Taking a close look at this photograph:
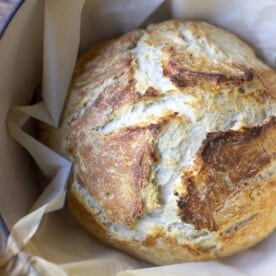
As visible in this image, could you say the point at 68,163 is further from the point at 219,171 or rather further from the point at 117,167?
the point at 219,171

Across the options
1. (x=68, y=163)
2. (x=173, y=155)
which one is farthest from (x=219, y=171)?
(x=68, y=163)

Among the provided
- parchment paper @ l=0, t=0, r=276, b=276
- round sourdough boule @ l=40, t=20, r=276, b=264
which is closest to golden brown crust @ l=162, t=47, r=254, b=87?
round sourdough boule @ l=40, t=20, r=276, b=264

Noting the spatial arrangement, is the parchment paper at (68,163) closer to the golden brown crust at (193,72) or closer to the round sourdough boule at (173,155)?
the round sourdough boule at (173,155)

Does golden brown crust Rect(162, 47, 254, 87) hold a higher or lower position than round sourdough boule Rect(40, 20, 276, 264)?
higher

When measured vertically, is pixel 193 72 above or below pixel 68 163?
above

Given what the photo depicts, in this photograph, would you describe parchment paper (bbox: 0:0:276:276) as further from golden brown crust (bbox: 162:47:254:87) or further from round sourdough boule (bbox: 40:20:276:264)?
golden brown crust (bbox: 162:47:254:87)
